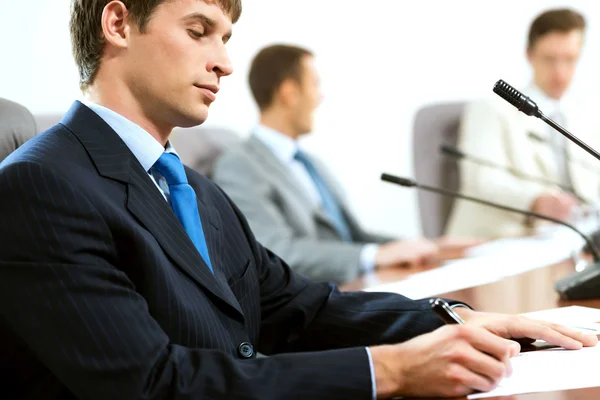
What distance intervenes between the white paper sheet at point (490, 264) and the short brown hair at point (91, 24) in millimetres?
745

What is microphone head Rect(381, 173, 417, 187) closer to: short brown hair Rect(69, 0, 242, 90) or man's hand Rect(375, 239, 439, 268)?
man's hand Rect(375, 239, 439, 268)

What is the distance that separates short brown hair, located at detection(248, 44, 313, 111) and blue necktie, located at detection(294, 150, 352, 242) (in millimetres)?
278

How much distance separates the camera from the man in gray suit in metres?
2.32

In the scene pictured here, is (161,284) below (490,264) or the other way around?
the other way around

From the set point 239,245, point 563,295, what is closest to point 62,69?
point 239,245

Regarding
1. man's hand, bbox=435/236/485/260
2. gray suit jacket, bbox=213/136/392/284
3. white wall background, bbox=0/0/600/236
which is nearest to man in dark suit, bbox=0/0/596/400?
gray suit jacket, bbox=213/136/392/284

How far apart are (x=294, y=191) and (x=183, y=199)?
1.64m

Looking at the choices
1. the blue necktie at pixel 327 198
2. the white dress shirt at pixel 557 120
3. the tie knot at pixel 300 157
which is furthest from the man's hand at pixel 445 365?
the white dress shirt at pixel 557 120

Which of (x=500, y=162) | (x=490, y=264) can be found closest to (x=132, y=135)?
(x=490, y=264)

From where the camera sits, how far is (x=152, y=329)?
866 millimetres

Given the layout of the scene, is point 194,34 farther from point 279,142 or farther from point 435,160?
point 435,160

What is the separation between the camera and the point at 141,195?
1032mm

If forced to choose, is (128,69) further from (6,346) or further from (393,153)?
(393,153)

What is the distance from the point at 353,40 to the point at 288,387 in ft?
11.5
